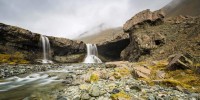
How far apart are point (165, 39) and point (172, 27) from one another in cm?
521

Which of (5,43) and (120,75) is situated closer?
(120,75)

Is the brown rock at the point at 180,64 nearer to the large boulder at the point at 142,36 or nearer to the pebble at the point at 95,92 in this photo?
the pebble at the point at 95,92

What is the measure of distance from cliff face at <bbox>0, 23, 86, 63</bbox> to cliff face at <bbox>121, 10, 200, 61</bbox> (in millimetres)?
24187

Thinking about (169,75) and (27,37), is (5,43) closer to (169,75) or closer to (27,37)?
(27,37)

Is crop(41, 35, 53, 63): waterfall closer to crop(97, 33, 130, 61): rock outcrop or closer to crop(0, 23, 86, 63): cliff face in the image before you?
crop(0, 23, 86, 63): cliff face

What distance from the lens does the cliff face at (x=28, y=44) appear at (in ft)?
171

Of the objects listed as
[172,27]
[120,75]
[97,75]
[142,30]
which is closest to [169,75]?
[120,75]

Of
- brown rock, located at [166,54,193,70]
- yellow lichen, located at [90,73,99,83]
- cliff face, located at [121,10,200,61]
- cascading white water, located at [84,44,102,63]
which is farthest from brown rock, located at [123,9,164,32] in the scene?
yellow lichen, located at [90,73,99,83]

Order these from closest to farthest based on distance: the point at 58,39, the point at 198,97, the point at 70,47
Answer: the point at 198,97
the point at 58,39
the point at 70,47

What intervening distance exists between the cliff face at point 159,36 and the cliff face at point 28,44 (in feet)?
79.4

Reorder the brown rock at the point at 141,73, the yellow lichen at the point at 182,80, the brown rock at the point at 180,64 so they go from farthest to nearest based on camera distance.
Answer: the brown rock at the point at 180,64
the brown rock at the point at 141,73
the yellow lichen at the point at 182,80

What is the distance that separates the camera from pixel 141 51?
142 ft

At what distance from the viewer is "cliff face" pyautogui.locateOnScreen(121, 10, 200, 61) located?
3228 centimetres

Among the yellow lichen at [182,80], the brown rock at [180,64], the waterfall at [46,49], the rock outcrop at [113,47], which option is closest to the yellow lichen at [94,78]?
the yellow lichen at [182,80]
